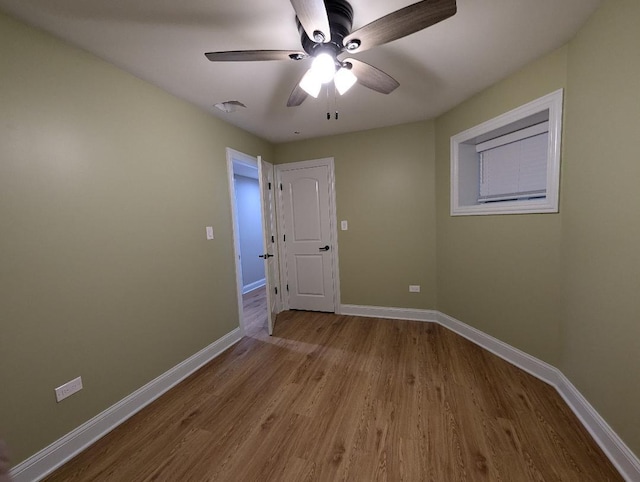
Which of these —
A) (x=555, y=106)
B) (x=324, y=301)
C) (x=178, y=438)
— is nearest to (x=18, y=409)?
(x=178, y=438)

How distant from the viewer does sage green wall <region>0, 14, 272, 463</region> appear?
1.26 meters

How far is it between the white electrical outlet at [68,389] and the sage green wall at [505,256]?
125 inches

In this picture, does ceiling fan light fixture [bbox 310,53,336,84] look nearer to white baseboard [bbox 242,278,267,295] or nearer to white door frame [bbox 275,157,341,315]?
white door frame [bbox 275,157,341,315]

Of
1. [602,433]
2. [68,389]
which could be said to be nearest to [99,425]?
[68,389]

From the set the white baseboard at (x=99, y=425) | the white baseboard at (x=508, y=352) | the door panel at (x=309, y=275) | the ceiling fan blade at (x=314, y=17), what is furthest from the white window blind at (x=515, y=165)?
the white baseboard at (x=99, y=425)

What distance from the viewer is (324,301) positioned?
3.52 meters

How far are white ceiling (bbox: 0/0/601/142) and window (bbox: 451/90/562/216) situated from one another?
0.38 metres

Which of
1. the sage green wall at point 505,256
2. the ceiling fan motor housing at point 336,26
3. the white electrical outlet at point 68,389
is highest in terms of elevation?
the ceiling fan motor housing at point 336,26

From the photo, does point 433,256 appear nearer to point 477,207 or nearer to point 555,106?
point 477,207

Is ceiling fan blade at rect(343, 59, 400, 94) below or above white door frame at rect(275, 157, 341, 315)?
above

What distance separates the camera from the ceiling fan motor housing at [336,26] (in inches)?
48.4

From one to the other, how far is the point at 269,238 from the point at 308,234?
677 millimetres

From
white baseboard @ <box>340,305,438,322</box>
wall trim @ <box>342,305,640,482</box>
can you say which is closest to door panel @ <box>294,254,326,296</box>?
white baseboard @ <box>340,305,438,322</box>

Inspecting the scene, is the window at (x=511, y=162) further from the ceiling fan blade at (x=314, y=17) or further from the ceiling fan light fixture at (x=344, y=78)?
the ceiling fan blade at (x=314, y=17)
